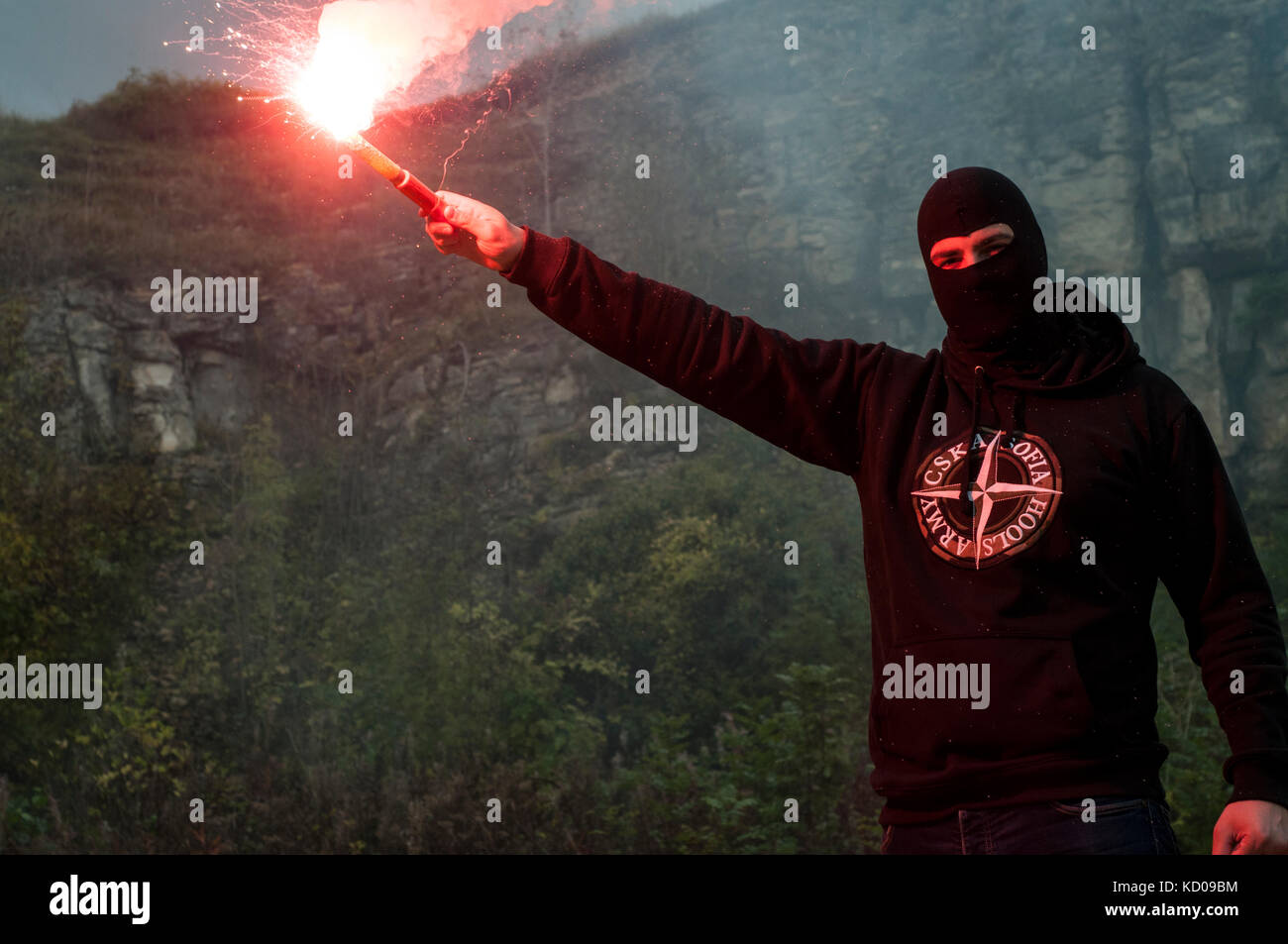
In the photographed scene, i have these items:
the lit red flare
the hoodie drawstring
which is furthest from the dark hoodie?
the lit red flare

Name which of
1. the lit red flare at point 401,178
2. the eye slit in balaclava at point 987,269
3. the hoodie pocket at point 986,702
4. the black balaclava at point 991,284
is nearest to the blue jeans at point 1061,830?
the hoodie pocket at point 986,702

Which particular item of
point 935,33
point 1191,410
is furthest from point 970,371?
point 935,33

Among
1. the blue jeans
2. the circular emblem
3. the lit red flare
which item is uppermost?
the lit red flare

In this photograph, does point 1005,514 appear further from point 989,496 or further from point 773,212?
point 773,212

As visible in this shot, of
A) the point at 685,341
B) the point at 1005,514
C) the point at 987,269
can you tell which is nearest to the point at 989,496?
the point at 1005,514

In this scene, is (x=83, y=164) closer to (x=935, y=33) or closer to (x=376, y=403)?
(x=376, y=403)

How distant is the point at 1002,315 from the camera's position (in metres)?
2.72

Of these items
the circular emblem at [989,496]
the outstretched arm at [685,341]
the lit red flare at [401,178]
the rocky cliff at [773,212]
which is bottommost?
the circular emblem at [989,496]

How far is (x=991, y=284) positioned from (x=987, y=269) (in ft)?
0.14

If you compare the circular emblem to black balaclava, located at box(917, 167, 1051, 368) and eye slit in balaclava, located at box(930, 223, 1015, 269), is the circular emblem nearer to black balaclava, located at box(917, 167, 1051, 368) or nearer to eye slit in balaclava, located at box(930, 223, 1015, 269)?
black balaclava, located at box(917, 167, 1051, 368)

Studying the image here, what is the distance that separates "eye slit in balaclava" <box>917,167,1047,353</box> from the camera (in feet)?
8.92

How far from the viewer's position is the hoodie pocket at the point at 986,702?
2.20m

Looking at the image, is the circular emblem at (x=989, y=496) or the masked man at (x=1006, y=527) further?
the circular emblem at (x=989, y=496)

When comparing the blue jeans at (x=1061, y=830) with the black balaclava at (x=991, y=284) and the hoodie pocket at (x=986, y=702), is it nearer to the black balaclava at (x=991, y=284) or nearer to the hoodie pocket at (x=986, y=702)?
the hoodie pocket at (x=986, y=702)
